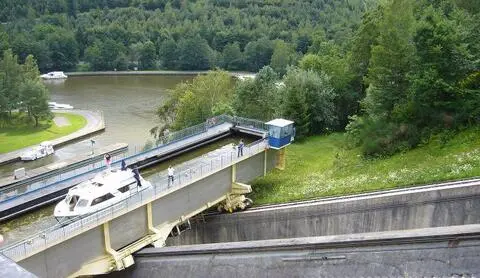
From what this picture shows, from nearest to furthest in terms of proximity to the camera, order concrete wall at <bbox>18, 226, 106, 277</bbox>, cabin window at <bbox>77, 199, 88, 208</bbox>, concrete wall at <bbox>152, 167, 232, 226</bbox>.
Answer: concrete wall at <bbox>18, 226, 106, 277</bbox> → cabin window at <bbox>77, 199, 88, 208</bbox> → concrete wall at <bbox>152, 167, 232, 226</bbox>

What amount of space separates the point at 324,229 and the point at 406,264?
7169 millimetres

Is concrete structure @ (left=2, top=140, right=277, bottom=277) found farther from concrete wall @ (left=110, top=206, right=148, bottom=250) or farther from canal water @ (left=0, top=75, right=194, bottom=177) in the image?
canal water @ (left=0, top=75, right=194, bottom=177)

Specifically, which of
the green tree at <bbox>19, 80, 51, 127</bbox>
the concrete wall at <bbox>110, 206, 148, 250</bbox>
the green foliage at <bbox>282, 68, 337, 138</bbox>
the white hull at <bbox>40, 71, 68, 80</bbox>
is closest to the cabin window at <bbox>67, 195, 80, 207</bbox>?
the concrete wall at <bbox>110, 206, 148, 250</bbox>

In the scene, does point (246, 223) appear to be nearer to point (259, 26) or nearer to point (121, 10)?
point (259, 26)

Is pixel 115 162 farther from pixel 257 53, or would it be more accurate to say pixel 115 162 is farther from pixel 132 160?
pixel 257 53

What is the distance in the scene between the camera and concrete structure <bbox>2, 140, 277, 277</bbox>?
594 inches

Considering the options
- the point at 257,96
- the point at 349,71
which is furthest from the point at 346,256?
the point at 257,96

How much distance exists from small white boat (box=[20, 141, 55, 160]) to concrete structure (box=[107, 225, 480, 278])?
33.3 metres

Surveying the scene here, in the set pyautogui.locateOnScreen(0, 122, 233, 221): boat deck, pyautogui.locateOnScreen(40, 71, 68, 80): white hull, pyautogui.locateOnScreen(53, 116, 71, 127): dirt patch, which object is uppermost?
pyautogui.locateOnScreen(0, 122, 233, 221): boat deck

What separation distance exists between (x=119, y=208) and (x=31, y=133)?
41112mm

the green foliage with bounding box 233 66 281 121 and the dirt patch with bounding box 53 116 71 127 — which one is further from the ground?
the green foliage with bounding box 233 66 281 121

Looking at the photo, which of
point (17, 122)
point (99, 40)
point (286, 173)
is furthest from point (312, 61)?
point (99, 40)

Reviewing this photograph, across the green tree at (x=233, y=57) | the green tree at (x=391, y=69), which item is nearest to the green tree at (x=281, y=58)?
the green tree at (x=233, y=57)

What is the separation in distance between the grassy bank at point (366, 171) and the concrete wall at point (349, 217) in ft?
4.22
